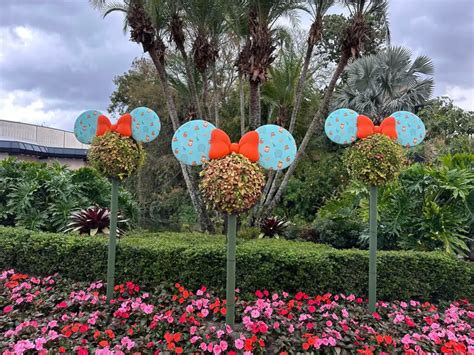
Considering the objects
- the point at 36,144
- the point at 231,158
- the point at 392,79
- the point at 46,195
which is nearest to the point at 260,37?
the point at 231,158

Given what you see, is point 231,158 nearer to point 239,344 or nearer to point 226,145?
point 226,145

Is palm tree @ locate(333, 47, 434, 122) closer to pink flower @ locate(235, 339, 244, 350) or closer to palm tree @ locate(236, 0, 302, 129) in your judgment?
palm tree @ locate(236, 0, 302, 129)

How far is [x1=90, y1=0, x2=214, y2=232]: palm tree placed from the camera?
7.34m

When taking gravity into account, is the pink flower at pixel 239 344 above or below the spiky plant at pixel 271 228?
below

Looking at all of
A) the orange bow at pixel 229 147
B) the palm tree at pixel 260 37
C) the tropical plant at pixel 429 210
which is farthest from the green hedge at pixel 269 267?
the palm tree at pixel 260 37

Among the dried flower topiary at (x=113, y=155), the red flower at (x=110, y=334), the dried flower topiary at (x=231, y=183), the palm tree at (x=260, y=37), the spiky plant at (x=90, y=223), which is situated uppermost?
the palm tree at (x=260, y=37)

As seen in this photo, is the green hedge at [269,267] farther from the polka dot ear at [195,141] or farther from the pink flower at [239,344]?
the polka dot ear at [195,141]

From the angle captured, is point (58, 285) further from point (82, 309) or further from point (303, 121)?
point (303, 121)

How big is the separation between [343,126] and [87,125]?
2988mm

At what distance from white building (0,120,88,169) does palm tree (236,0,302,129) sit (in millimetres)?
15765

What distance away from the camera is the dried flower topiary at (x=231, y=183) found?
10.9 feet

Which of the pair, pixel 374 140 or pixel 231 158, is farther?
pixel 374 140

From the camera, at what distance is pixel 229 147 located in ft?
11.6

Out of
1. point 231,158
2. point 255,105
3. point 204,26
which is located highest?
point 204,26
